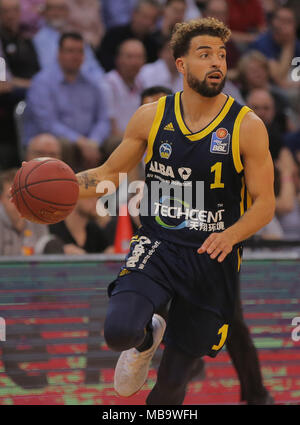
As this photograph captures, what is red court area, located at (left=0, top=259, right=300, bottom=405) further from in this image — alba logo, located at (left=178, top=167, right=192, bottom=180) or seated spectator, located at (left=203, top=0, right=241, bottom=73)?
seated spectator, located at (left=203, top=0, right=241, bottom=73)

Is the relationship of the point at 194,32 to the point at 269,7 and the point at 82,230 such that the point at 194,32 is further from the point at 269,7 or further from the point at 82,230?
the point at 269,7

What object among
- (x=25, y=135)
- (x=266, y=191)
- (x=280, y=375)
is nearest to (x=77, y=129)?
(x=25, y=135)

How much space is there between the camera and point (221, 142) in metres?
4.01

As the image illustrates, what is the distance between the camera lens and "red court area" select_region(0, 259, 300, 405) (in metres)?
4.92

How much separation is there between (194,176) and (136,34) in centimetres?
561

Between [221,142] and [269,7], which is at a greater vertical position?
[269,7]

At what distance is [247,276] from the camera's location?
5402 mm

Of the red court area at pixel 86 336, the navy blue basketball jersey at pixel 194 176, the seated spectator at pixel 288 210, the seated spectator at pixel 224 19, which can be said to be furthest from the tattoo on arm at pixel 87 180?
the seated spectator at pixel 224 19

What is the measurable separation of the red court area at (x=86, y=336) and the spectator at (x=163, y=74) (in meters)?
3.74

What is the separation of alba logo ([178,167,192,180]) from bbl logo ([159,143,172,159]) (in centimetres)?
10

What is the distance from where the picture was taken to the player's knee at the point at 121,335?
3.79m

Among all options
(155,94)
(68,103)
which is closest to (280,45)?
(68,103)

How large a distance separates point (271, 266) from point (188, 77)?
69.2 inches

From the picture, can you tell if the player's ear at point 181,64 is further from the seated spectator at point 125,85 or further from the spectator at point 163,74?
the spectator at point 163,74
